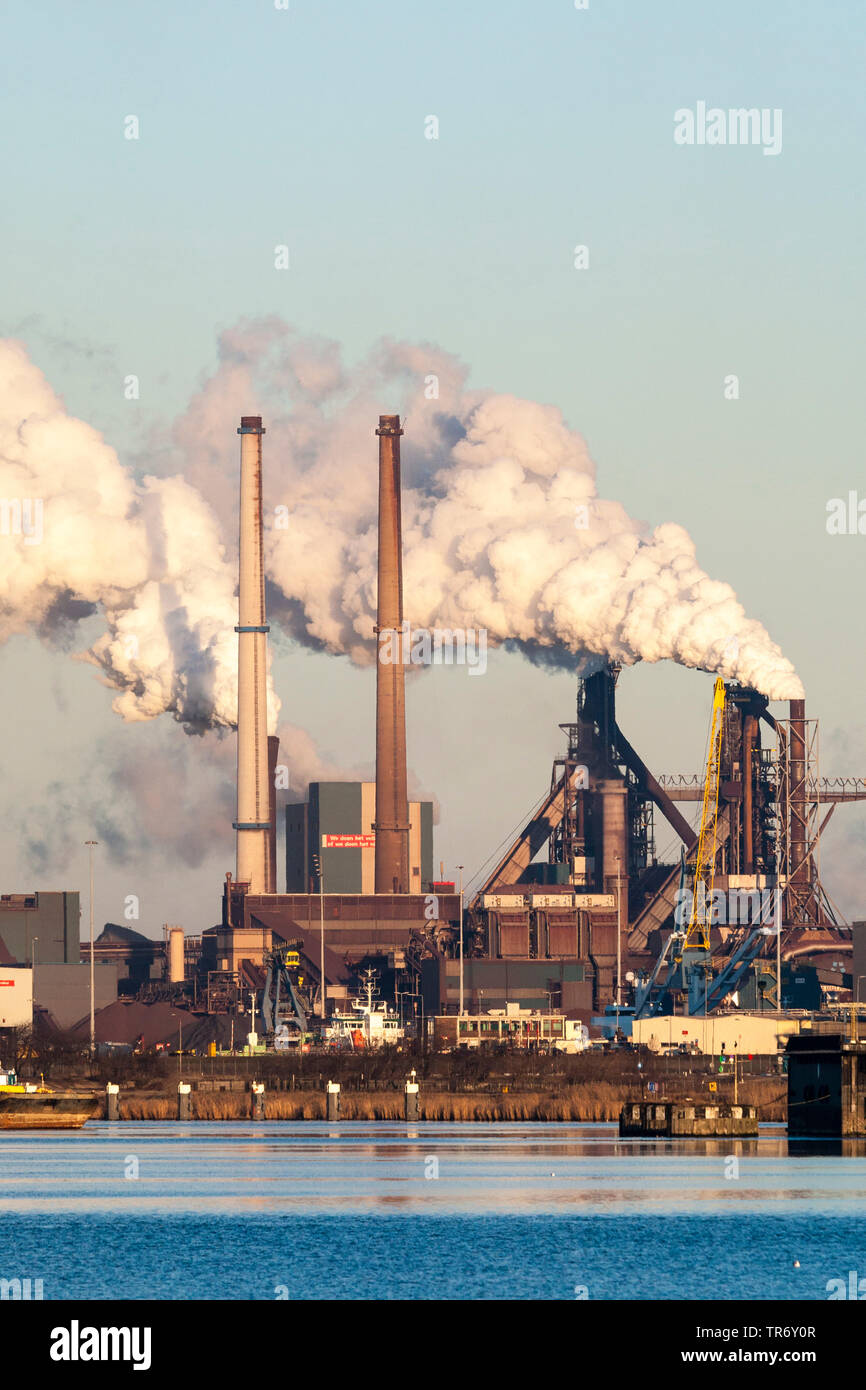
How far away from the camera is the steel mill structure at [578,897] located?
18812cm

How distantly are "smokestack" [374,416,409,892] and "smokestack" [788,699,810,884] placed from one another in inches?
1167

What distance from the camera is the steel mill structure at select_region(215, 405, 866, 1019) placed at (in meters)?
188

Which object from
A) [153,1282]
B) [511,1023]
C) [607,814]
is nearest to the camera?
[153,1282]

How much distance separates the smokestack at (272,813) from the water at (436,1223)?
83.1 m

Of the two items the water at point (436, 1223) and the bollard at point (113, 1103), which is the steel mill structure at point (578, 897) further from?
the water at point (436, 1223)

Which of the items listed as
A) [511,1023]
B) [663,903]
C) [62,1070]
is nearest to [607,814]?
[663,903]

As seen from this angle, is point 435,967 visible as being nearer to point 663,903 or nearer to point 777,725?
point 663,903

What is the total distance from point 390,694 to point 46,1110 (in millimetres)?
62008

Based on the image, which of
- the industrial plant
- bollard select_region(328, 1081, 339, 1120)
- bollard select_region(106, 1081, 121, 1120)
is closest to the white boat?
the industrial plant

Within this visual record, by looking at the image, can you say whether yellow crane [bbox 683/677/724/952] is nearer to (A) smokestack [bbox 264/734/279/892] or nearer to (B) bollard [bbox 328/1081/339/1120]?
(A) smokestack [bbox 264/734/279/892]

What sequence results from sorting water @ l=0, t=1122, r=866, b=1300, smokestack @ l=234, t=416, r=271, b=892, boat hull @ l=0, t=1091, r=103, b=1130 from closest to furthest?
water @ l=0, t=1122, r=866, b=1300 → boat hull @ l=0, t=1091, r=103, b=1130 → smokestack @ l=234, t=416, r=271, b=892

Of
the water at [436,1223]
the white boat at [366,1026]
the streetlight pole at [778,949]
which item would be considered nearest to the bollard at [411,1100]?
the water at [436,1223]
